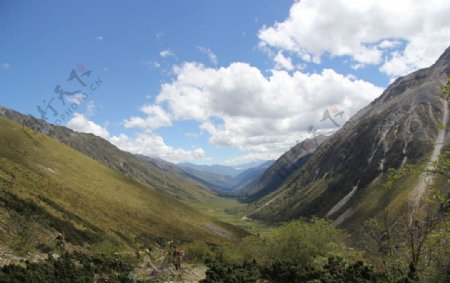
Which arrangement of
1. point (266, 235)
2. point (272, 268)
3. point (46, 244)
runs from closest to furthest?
point (46, 244), point (272, 268), point (266, 235)

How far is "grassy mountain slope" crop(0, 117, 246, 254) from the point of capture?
43.1 metres

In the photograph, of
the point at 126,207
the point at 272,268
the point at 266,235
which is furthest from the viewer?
the point at 126,207

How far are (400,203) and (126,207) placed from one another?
13621 cm

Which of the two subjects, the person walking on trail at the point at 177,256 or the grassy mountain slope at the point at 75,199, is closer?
the person walking on trail at the point at 177,256

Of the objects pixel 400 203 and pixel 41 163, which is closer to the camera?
pixel 41 163

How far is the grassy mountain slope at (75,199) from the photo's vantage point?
43.1 metres

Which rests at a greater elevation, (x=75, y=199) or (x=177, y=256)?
(x=75, y=199)

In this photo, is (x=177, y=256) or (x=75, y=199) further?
(x=75, y=199)

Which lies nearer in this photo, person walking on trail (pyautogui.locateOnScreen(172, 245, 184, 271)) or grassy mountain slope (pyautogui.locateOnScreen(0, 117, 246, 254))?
person walking on trail (pyautogui.locateOnScreen(172, 245, 184, 271))

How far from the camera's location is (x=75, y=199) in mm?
63875

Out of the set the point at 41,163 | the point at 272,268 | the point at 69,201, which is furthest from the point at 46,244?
the point at 41,163

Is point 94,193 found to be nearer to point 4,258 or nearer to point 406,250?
point 4,258

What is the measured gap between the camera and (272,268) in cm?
3775

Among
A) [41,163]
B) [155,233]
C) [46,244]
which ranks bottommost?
[155,233]
